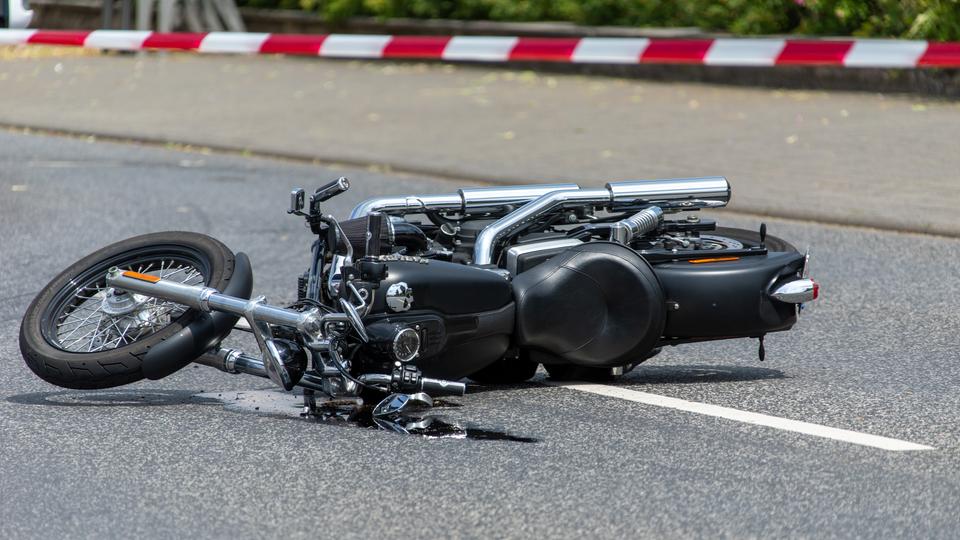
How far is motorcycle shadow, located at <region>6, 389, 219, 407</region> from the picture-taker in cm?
566

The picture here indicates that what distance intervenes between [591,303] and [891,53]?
285 inches

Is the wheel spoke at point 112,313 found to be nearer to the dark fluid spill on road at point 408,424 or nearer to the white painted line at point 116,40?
the dark fluid spill on road at point 408,424

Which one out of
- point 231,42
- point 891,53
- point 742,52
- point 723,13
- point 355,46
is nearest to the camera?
point 891,53

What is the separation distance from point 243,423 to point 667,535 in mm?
1742

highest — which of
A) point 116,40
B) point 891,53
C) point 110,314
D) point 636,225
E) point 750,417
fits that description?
point 636,225

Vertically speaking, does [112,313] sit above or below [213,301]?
below

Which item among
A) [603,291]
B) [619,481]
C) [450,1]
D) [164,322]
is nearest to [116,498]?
[164,322]

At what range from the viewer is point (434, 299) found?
5328mm

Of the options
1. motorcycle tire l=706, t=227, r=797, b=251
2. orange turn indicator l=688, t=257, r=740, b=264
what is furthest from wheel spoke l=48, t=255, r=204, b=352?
motorcycle tire l=706, t=227, r=797, b=251

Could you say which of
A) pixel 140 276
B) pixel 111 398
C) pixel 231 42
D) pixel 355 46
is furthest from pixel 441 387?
pixel 231 42

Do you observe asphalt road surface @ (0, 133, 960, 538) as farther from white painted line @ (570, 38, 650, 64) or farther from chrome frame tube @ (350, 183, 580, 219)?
white painted line @ (570, 38, 650, 64)

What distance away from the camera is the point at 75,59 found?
70.7 ft

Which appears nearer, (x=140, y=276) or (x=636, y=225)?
(x=140, y=276)

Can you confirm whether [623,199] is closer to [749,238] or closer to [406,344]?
[749,238]
